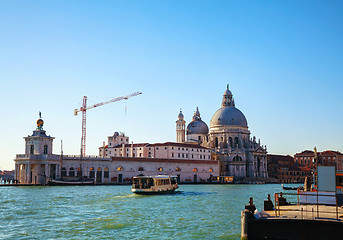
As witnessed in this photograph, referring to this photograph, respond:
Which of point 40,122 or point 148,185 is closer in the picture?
point 148,185

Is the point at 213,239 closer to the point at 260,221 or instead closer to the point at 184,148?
the point at 260,221

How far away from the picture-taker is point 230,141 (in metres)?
129

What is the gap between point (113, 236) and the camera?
71.6 feet

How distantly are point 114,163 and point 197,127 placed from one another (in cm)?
5152

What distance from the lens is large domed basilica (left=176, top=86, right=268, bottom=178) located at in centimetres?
12281

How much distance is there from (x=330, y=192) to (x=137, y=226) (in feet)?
34.8

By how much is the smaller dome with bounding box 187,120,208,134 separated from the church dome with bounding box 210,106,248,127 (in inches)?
245

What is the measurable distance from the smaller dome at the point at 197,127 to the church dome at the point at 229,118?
6210 millimetres

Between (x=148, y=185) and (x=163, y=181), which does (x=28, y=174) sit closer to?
(x=163, y=181)

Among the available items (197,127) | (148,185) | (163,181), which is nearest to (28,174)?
(163,181)

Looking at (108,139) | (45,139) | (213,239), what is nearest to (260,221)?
(213,239)

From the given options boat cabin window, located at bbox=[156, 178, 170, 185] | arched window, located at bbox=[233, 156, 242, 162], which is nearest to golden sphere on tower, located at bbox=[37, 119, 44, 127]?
boat cabin window, located at bbox=[156, 178, 170, 185]

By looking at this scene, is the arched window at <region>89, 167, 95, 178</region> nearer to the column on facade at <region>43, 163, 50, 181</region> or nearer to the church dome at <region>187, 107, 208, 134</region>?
the column on facade at <region>43, 163, 50, 181</region>

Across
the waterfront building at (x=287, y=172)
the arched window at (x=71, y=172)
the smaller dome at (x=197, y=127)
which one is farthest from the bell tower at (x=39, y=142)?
the waterfront building at (x=287, y=172)
